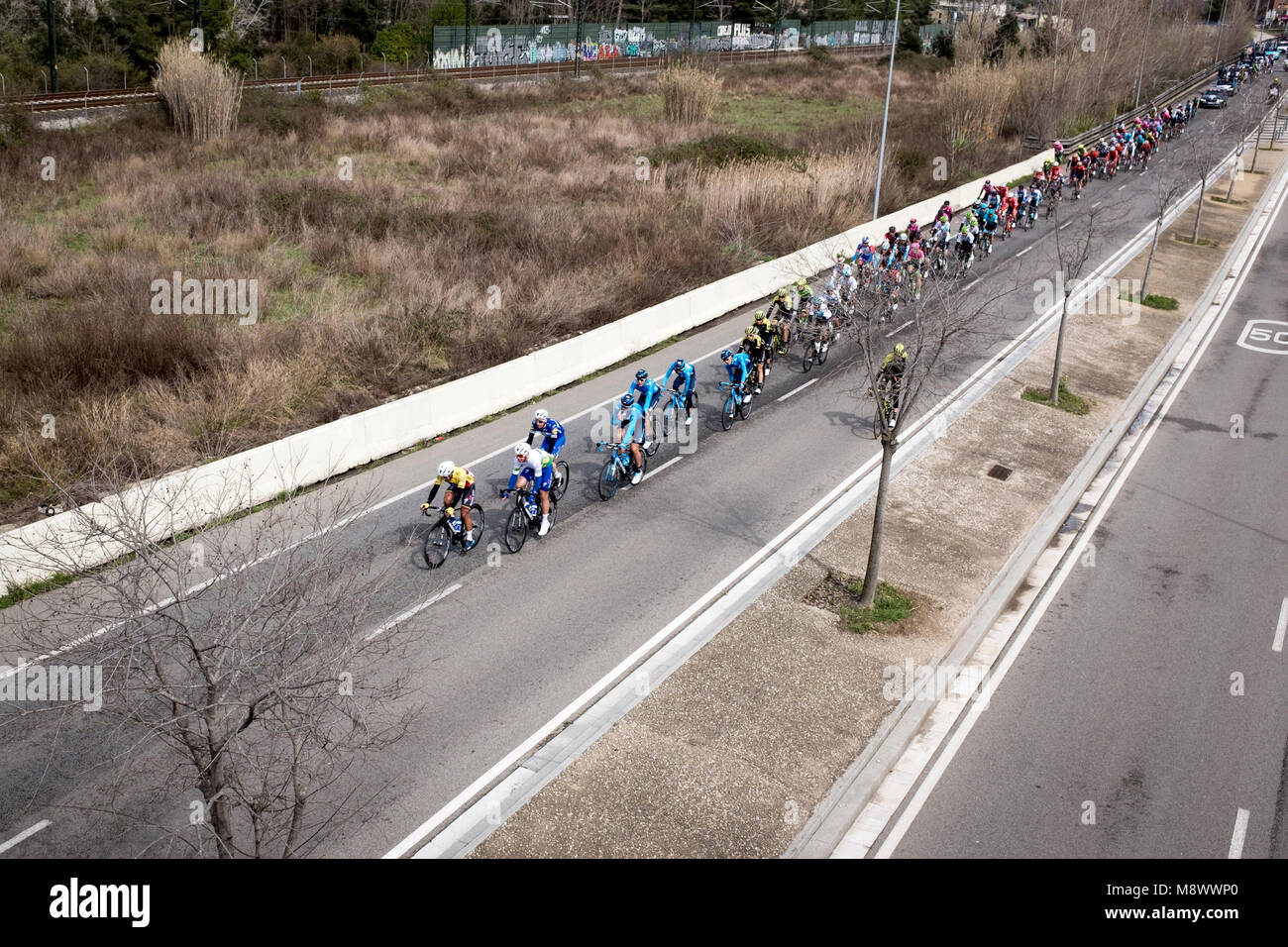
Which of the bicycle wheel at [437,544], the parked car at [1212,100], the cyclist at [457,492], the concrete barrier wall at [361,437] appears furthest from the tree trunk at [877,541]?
the parked car at [1212,100]

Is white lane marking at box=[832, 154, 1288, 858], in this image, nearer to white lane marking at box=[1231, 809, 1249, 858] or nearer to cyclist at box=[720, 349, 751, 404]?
white lane marking at box=[1231, 809, 1249, 858]

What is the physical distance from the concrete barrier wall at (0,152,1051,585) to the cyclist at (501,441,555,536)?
3.18 meters

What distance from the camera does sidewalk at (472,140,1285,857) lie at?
30.8 feet

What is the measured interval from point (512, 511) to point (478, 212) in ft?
60.1

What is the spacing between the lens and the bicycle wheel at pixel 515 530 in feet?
46.8

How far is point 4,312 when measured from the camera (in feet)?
70.9

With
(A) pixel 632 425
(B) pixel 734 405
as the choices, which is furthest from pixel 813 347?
(A) pixel 632 425


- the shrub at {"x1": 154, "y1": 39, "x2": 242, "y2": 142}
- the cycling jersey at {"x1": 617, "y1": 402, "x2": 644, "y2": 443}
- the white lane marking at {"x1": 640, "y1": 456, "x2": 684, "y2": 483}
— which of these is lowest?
the white lane marking at {"x1": 640, "y1": 456, "x2": 684, "y2": 483}

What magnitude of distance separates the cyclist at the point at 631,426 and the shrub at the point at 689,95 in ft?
122

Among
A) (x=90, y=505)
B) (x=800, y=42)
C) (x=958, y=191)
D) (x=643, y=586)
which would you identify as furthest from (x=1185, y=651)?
(x=800, y=42)

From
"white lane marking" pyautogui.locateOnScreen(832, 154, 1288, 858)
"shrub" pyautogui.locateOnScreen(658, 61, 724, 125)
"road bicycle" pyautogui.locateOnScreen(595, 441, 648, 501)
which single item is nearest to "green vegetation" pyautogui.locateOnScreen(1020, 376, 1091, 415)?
"white lane marking" pyautogui.locateOnScreen(832, 154, 1288, 858)

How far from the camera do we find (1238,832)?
9805 mm

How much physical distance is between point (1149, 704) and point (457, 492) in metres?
8.48

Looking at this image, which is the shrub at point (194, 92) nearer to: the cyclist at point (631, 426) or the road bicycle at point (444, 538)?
the cyclist at point (631, 426)
